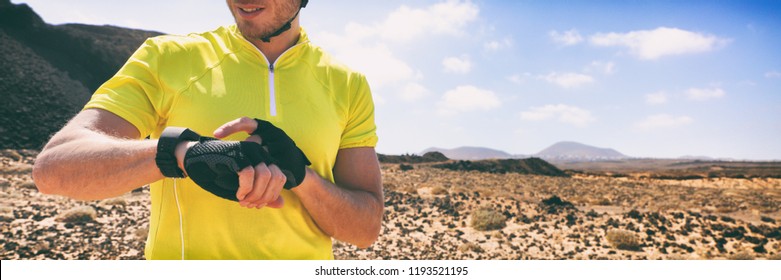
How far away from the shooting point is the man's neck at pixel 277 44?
6.47ft

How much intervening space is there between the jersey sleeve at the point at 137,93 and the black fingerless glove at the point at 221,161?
1.29 feet

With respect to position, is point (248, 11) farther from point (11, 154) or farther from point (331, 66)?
point (11, 154)

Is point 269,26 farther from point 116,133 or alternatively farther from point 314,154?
point 116,133

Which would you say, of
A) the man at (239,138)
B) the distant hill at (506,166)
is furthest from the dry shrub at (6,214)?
the distant hill at (506,166)

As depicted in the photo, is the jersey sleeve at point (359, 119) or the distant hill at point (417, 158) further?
the distant hill at point (417, 158)

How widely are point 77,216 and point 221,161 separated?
13.1m

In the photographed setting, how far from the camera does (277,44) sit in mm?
2012

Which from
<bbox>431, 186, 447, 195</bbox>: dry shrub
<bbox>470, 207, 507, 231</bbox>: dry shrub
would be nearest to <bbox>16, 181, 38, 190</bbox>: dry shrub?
<bbox>431, 186, 447, 195</bbox>: dry shrub

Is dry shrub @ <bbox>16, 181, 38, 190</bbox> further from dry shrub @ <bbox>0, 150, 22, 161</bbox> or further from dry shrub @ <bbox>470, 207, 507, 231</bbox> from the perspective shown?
dry shrub @ <bbox>470, 207, 507, 231</bbox>

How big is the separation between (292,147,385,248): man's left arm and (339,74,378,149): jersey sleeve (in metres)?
0.03

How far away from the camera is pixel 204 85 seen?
5.59 ft

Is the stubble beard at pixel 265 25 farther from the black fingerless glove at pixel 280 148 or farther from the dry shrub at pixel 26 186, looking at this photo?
the dry shrub at pixel 26 186

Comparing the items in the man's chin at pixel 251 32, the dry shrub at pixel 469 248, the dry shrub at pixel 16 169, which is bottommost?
the dry shrub at pixel 469 248
